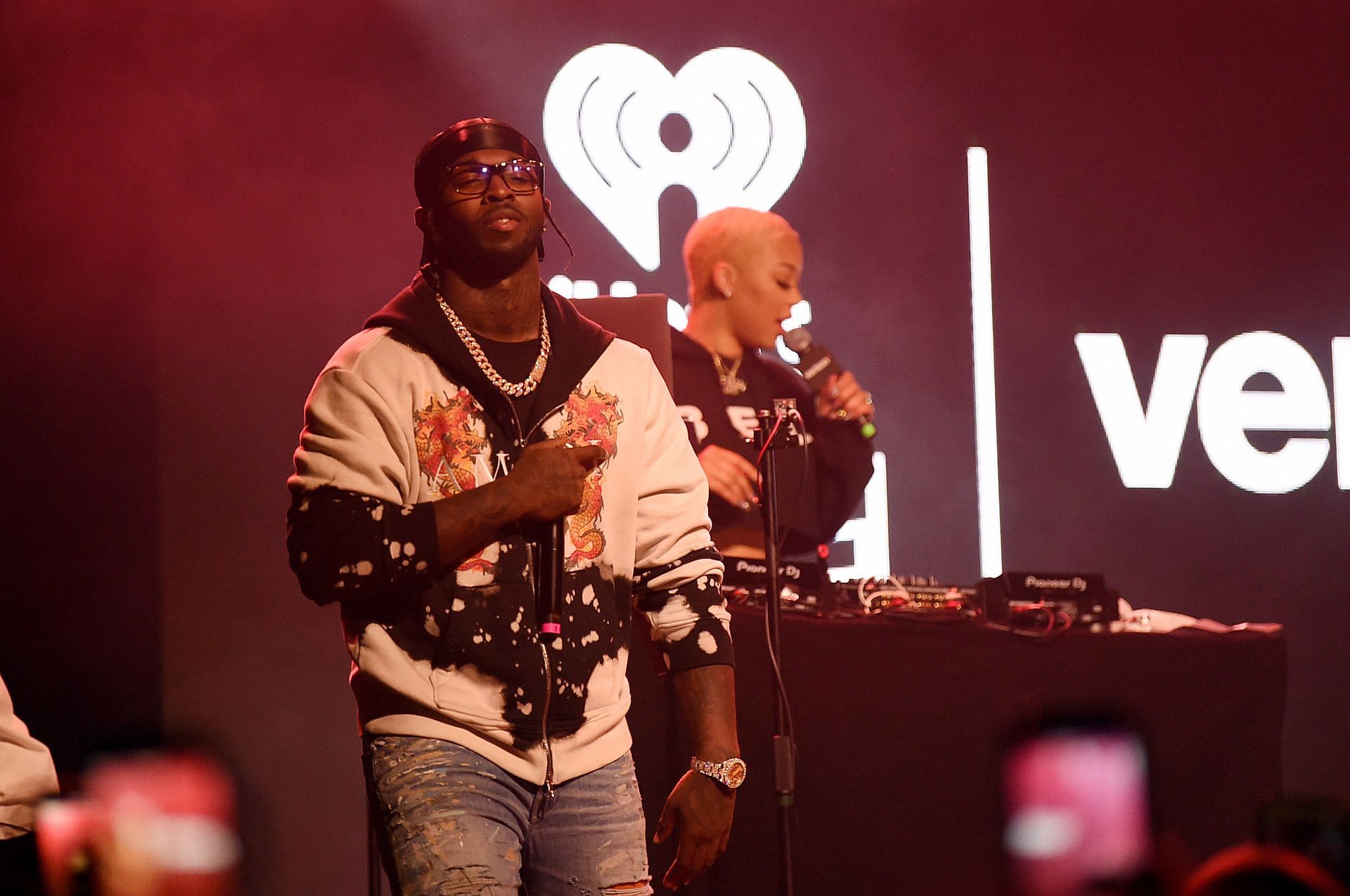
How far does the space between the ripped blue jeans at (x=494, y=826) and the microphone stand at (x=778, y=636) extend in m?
1.09

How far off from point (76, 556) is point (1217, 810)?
12.4 ft

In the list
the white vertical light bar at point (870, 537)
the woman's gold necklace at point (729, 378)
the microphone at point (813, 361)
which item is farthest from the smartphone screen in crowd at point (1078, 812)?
the white vertical light bar at point (870, 537)

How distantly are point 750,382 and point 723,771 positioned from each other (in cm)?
224

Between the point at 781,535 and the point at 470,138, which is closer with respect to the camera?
the point at 470,138

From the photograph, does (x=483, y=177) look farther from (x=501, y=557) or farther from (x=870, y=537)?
(x=870, y=537)

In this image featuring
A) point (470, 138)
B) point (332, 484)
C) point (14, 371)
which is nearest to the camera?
point (332, 484)

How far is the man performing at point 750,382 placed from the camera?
4.20 m

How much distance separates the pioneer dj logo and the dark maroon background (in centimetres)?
9

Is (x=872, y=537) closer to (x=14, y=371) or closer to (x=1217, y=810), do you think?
(x=1217, y=810)

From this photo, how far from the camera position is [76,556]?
4.84 meters

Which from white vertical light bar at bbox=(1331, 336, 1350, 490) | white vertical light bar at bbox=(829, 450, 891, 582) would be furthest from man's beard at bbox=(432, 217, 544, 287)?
white vertical light bar at bbox=(1331, 336, 1350, 490)

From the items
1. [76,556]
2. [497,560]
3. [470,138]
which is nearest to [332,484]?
[497,560]

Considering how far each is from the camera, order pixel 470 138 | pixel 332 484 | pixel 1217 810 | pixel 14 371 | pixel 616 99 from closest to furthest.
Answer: pixel 332 484
pixel 470 138
pixel 1217 810
pixel 14 371
pixel 616 99

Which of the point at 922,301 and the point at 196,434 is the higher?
the point at 922,301
